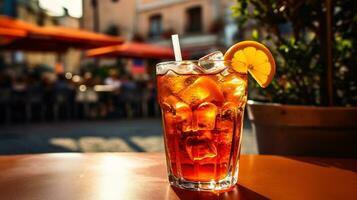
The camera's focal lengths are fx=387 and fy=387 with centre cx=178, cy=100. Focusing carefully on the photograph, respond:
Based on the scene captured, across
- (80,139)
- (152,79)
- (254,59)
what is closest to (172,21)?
(152,79)

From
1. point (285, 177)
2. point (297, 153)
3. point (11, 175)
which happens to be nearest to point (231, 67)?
point (285, 177)

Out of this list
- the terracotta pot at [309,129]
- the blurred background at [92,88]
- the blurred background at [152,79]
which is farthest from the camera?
the blurred background at [92,88]

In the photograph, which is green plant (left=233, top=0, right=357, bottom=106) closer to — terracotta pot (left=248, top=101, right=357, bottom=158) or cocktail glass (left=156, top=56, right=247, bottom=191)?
terracotta pot (left=248, top=101, right=357, bottom=158)

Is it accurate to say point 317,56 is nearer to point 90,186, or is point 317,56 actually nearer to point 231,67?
point 231,67

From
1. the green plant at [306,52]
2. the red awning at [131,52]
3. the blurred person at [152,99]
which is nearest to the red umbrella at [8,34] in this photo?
the red awning at [131,52]

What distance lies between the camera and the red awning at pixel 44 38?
7.44 metres

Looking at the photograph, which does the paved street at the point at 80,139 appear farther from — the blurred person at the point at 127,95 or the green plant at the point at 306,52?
the green plant at the point at 306,52

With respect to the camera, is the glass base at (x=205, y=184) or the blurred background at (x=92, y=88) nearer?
the glass base at (x=205, y=184)

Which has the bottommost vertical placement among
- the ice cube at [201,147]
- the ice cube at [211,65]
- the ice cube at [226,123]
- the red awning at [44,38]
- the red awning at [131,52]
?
the ice cube at [201,147]

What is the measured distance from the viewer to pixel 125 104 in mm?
9523

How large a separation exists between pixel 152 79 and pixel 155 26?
8.95m

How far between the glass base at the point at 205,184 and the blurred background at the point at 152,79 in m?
0.77

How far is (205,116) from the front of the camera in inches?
30.5

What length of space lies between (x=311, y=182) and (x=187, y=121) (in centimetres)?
26
